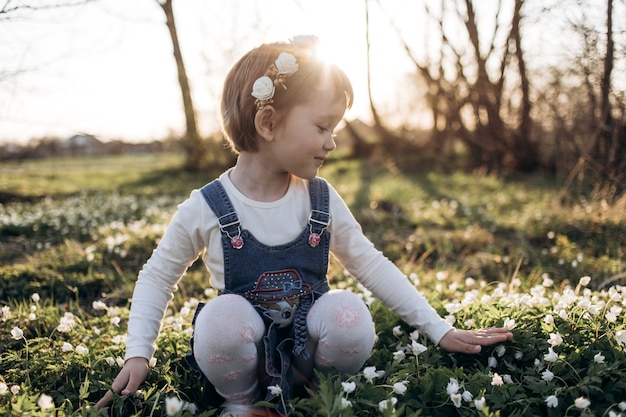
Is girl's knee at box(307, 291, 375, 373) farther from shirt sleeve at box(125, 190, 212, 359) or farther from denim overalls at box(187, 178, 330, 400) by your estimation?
shirt sleeve at box(125, 190, 212, 359)

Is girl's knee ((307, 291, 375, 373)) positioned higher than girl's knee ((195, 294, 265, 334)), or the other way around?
girl's knee ((195, 294, 265, 334))

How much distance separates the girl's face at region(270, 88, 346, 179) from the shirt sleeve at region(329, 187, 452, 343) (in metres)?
0.27

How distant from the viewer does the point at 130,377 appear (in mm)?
2012

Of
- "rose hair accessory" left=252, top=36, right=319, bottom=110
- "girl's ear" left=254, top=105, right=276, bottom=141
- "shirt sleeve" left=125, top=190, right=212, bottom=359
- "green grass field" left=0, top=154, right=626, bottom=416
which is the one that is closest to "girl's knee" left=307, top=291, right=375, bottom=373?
"green grass field" left=0, top=154, right=626, bottom=416

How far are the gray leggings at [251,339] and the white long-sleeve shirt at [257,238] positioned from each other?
26cm

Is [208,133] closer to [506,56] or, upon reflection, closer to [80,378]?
[506,56]

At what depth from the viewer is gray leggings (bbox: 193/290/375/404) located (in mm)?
1938

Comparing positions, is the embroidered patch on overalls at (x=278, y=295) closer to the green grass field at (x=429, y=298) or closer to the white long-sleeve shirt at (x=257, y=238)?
the white long-sleeve shirt at (x=257, y=238)

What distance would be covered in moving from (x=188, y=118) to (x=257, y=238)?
40.1 feet

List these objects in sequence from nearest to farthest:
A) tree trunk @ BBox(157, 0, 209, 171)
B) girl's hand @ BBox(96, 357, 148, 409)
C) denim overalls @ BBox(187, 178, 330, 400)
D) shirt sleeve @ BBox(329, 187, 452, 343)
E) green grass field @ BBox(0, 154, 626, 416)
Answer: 1. green grass field @ BBox(0, 154, 626, 416)
2. girl's hand @ BBox(96, 357, 148, 409)
3. denim overalls @ BBox(187, 178, 330, 400)
4. shirt sleeve @ BBox(329, 187, 452, 343)
5. tree trunk @ BBox(157, 0, 209, 171)

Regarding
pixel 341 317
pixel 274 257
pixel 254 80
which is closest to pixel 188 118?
pixel 254 80

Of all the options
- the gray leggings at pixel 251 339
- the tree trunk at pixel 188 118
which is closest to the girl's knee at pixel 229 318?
the gray leggings at pixel 251 339

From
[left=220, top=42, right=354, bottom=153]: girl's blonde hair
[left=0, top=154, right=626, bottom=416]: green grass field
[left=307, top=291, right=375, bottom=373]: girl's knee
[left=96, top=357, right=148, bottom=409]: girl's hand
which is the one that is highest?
[left=220, top=42, right=354, bottom=153]: girl's blonde hair

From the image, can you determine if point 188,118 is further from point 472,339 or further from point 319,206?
point 472,339
